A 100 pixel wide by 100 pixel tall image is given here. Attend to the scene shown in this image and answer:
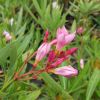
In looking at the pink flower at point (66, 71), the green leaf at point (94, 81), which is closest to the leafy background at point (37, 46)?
the green leaf at point (94, 81)

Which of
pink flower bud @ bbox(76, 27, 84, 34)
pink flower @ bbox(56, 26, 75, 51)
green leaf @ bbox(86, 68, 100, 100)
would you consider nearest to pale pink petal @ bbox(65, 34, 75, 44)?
pink flower @ bbox(56, 26, 75, 51)

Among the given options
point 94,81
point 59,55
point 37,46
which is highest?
point 59,55

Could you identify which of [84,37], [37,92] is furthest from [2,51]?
[84,37]

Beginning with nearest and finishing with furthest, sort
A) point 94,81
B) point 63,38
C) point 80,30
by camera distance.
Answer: point 63,38, point 94,81, point 80,30

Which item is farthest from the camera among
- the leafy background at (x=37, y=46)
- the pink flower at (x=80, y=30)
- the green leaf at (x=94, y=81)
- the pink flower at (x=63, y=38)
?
the pink flower at (x=80, y=30)

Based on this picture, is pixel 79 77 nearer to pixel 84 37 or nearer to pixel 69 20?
pixel 84 37

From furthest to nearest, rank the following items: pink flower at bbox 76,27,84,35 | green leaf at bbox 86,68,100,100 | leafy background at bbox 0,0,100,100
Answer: pink flower at bbox 76,27,84,35 < green leaf at bbox 86,68,100,100 < leafy background at bbox 0,0,100,100

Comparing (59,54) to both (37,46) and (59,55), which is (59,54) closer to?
(59,55)

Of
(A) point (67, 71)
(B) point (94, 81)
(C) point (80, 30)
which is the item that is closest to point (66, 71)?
(A) point (67, 71)

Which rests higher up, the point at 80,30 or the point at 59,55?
the point at 59,55

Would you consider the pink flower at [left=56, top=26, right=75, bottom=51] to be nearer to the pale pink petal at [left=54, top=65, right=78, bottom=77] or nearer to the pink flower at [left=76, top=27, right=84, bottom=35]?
the pale pink petal at [left=54, top=65, right=78, bottom=77]

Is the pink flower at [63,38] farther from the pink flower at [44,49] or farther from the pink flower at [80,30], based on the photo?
the pink flower at [80,30]
